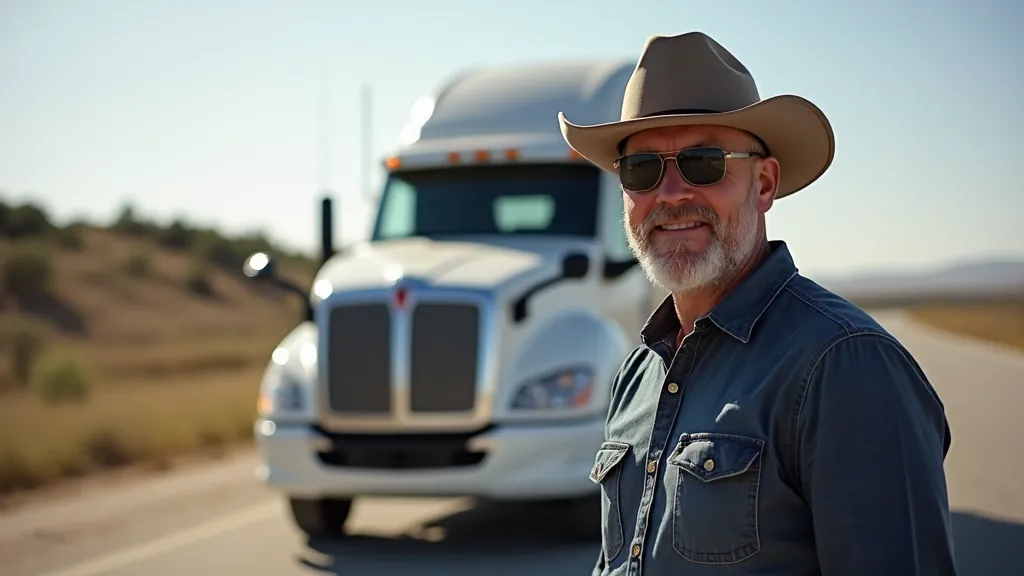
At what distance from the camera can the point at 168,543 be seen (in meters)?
8.88

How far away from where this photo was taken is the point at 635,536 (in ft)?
9.01

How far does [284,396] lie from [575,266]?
6.96ft

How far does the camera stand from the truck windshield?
9.31m

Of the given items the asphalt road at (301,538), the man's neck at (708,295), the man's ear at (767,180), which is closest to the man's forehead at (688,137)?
the man's ear at (767,180)

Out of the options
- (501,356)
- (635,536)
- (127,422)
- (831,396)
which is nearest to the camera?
(831,396)

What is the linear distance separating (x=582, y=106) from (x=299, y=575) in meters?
3.98

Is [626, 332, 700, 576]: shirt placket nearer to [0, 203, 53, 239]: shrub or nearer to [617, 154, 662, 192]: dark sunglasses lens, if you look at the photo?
[617, 154, 662, 192]: dark sunglasses lens

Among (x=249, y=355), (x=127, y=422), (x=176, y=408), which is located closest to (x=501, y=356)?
(x=127, y=422)

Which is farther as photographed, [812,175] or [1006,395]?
[1006,395]

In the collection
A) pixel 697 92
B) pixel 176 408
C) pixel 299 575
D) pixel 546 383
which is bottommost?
pixel 176 408

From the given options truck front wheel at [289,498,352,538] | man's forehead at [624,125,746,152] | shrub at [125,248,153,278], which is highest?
man's forehead at [624,125,746,152]

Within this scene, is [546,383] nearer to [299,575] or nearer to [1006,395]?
[299,575]

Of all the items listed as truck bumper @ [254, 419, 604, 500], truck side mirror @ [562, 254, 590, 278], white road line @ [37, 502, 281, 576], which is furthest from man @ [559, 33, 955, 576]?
white road line @ [37, 502, 281, 576]

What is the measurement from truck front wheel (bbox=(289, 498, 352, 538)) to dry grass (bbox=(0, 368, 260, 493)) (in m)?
4.31
